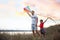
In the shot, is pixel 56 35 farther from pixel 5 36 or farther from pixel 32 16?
pixel 5 36

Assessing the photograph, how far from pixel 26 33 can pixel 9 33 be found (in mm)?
1249

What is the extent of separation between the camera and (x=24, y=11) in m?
17.4

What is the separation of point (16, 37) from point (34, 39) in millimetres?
1303

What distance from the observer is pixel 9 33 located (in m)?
17.4

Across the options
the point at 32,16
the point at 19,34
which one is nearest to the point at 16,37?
the point at 19,34

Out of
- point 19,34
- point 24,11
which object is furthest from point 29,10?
point 19,34

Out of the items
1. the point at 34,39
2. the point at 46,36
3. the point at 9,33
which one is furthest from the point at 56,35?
the point at 9,33

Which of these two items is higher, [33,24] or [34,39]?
[33,24]

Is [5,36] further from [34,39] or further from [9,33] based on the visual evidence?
[34,39]

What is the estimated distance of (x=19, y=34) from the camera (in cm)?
1725

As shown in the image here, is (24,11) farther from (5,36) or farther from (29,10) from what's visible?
(5,36)

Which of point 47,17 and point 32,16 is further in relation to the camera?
point 47,17

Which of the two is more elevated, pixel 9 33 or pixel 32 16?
pixel 32 16

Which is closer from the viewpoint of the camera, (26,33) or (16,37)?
(16,37)
